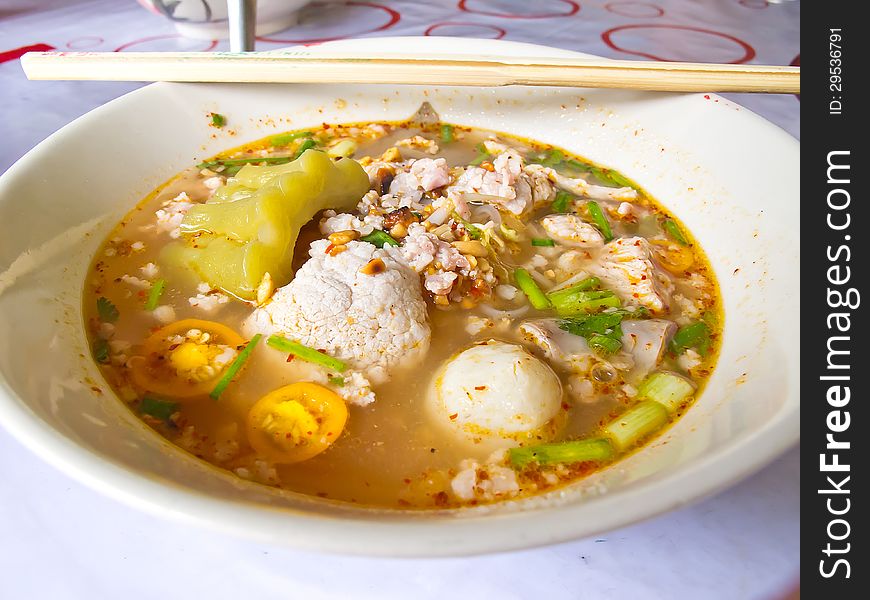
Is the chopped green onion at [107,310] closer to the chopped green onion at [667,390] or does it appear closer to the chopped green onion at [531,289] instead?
the chopped green onion at [531,289]

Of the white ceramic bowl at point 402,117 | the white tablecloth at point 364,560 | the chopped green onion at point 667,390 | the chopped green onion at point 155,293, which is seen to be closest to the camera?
the white ceramic bowl at point 402,117

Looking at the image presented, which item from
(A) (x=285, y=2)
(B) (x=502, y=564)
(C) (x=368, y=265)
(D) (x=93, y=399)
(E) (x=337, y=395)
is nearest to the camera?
(B) (x=502, y=564)

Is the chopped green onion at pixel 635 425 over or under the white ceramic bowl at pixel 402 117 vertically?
under

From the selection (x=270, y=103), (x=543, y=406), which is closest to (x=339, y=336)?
(x=543, y=406)

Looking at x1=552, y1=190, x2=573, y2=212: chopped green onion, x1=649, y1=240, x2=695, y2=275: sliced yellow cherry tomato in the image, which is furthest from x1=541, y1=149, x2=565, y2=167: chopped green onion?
x1=649, y1=240, x2=695, y2=275: sliced yellow cherry tomato

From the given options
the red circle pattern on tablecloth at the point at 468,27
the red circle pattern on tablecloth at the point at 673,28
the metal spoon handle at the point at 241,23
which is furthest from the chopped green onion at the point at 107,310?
the red circle pattern on tablecloth at the point at 673,28

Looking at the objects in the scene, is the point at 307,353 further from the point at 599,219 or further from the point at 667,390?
the point at 599,219

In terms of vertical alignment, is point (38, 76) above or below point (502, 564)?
above
